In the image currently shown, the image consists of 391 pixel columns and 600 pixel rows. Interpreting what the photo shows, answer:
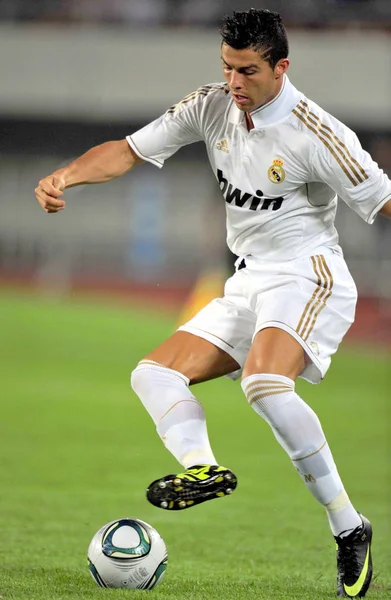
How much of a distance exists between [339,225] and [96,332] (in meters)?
6.76

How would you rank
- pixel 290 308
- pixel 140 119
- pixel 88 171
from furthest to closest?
pixel 140 119 < pixel 88 171 < pixel 290 308

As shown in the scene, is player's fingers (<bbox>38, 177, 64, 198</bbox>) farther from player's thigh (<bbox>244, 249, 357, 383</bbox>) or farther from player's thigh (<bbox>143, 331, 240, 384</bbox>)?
player's thigh (<bbox>244, 249, 357, 383</bbox>)

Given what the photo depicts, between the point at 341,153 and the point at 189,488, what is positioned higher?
the point at 341,153

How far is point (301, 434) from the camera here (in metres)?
4.02

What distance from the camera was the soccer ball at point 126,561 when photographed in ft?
13.6

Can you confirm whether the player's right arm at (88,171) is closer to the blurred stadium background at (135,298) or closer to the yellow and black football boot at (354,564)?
the blurred stadium background at (135,298)

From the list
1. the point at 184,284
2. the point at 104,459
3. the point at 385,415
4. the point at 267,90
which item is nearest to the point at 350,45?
the point at 184,284

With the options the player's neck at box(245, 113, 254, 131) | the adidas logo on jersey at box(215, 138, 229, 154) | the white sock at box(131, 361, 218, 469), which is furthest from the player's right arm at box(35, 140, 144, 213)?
the white sock at box(131, 361, 218, 469)

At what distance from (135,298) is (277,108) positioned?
16852 mm

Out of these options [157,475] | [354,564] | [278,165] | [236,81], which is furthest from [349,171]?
[157,475]

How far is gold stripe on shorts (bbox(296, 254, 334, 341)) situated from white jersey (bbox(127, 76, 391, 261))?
7 centimetres

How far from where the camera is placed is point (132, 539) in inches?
166

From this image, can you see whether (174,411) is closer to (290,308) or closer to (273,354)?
(273,354)

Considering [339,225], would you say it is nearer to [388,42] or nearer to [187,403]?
[388,42]
